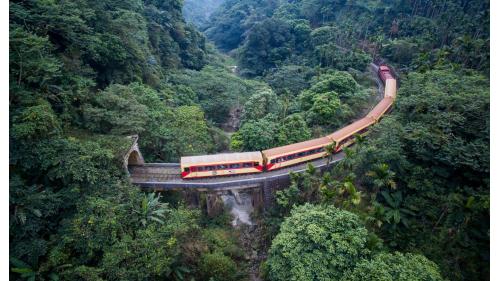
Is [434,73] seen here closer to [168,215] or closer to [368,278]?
[368,278]

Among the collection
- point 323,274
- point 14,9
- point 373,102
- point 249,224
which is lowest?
point 249,224

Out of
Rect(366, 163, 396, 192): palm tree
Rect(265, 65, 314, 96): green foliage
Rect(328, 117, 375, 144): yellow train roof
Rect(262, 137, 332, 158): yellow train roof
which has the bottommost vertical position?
Rect(265, 65, 314, 96): green foliage

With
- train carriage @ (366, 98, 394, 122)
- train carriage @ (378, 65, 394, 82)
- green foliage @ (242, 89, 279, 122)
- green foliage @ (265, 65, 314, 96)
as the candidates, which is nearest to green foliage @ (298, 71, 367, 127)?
train carriage @ (366, 98, 394, 122)

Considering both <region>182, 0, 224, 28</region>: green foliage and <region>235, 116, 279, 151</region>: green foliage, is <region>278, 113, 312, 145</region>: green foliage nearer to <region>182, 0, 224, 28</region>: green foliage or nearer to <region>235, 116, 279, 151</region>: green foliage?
<region>235, 116, 279, 151</region>: green foliage

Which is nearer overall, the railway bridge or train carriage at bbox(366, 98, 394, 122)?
the railway bridge

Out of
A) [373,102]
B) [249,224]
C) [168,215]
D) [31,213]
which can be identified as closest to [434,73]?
[373,102]

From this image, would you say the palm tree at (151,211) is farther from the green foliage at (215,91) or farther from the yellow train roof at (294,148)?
the green foliage at (215,91)
